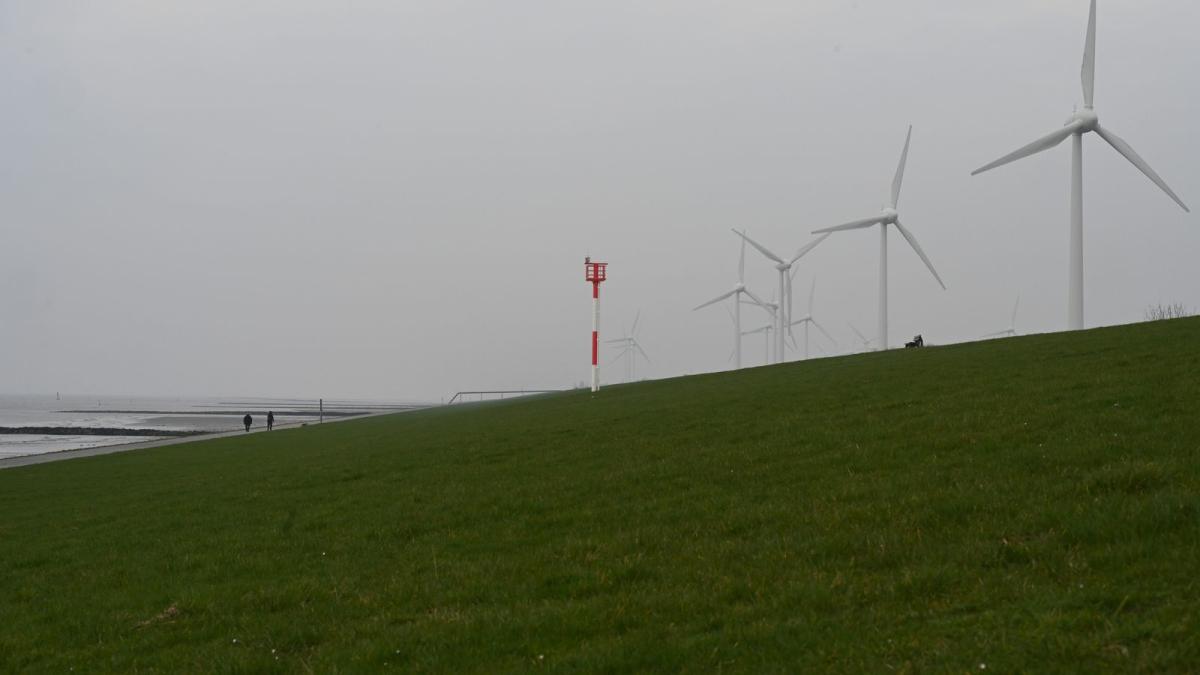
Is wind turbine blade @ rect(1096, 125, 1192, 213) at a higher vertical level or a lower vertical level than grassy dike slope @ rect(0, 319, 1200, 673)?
higher

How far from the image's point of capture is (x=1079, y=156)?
46.4 metres

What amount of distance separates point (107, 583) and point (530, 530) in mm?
6526

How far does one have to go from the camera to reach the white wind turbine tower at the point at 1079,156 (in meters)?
42.8

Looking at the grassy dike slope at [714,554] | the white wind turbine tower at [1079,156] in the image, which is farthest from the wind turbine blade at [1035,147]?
the grassy dike slope at [714,554]

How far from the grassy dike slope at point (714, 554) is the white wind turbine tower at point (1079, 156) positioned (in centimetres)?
2338

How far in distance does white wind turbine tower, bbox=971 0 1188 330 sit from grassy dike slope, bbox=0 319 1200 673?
23.4 metres

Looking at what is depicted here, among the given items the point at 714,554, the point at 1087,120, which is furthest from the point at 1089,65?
the point at 714,554

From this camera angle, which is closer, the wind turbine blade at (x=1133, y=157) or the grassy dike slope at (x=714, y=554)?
the grassy dike slope at (x=714, y=554)

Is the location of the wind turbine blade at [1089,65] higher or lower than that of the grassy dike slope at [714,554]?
higher

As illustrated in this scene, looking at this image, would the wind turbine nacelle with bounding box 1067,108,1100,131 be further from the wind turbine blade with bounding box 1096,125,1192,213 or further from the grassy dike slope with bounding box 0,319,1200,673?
the grassy dike slope with bounding box 0,319,1200,673

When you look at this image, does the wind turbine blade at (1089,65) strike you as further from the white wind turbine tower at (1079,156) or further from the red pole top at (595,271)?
the red pole top at (595,271)

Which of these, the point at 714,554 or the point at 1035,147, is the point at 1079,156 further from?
the point at 714,554

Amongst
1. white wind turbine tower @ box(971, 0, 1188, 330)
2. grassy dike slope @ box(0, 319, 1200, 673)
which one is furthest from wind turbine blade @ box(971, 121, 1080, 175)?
grassy dike slope @ box(0, 319, 1200, 673)

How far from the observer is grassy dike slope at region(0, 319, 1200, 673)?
24.2ft
